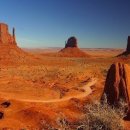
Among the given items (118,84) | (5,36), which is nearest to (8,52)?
(5,36)

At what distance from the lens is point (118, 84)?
1351 centimetres

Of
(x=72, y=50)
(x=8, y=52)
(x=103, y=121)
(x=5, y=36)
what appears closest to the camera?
(x=103, y=121)

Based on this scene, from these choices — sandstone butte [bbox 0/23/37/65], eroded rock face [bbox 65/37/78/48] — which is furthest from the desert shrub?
eroded rock face [bbox 65/37/78/48]

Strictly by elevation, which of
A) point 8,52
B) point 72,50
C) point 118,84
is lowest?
point 72,50

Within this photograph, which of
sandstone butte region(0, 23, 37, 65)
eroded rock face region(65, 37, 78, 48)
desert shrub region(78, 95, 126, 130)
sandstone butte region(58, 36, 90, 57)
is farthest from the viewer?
eroded rock face region(65, 37, 78, 48)

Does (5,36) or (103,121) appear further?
(5,36)

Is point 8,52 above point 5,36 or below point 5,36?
below

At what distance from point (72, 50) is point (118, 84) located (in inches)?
3803

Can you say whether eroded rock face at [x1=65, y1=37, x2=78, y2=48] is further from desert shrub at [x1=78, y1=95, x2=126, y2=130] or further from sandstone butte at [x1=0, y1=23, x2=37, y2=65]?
desert shrub at [x1=78, y1=95, x2=126, y2=130]

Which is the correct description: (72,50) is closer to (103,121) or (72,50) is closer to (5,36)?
(5,36)

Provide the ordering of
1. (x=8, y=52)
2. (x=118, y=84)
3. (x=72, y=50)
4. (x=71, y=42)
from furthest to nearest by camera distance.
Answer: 1. (x=71, y=42)
2. (x=72, y=50)
3. (x=8, y=52)
4. (x=118, y=84)

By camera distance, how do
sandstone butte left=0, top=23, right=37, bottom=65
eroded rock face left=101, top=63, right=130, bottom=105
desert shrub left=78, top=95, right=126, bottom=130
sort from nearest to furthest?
desert shrub left=78, top=95, right=126, bottom=130
eroded rock face left=101, top=63, right=130, bottom=105
sandstone butte left=0, top=23, right=37, bottom=65

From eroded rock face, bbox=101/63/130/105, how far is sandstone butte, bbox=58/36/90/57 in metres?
87.8

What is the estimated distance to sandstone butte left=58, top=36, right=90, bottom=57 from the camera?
10456cm
